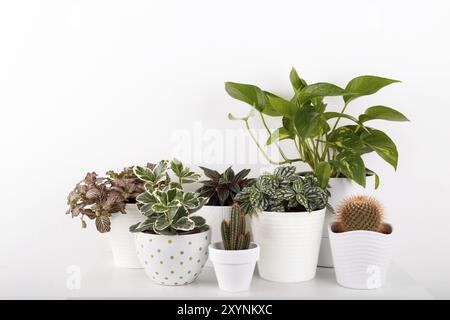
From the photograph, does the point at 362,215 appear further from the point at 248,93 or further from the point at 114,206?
the point at 114,206

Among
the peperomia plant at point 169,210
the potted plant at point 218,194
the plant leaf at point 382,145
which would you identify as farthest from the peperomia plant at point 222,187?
the plant leaf at point 382,145

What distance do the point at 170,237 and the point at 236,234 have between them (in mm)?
156

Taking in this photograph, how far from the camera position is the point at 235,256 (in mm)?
1260

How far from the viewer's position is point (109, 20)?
1.63 metres

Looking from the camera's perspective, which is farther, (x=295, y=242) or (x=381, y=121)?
(x=381, y=121)

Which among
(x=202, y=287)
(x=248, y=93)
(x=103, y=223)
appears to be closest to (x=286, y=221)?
(x=202, y=287)

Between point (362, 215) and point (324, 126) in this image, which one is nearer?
point (362, 215)

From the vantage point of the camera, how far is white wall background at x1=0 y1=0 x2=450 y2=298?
5.20 feet

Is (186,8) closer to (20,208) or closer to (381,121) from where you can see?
(381,121)

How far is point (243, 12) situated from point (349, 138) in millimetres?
485

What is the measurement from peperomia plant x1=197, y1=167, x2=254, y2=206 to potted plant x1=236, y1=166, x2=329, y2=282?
0.08m
